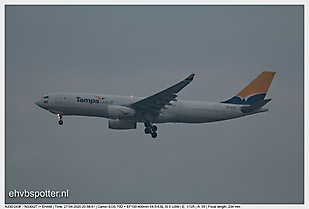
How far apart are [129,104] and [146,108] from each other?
1.95 metres

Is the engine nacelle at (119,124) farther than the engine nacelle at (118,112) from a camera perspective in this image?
Yes

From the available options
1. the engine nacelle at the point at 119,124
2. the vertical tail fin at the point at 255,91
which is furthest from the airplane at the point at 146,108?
the vertical tail fin at the point at 255,91

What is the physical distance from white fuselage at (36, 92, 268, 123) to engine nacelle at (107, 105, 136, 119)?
0.66 meters

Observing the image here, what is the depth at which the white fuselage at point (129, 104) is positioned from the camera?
49.8 meters

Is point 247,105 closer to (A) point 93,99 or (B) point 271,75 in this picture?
(B) point 271,75

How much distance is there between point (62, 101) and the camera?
50062 millimetres

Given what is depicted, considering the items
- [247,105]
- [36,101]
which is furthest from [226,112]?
[36,101]

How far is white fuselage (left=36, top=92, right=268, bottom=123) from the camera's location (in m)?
49.8

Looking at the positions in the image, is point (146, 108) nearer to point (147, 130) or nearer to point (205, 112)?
point (147, 130)

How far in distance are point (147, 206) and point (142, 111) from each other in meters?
13.4

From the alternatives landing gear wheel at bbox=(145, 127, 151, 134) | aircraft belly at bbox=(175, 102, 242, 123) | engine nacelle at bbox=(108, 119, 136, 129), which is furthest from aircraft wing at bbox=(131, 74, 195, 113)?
engine nacelle at bbox=(108, 119, 136, 129)

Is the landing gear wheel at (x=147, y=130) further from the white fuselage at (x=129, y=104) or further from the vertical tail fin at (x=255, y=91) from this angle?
the vertical tail fin at (x=255, y=91)

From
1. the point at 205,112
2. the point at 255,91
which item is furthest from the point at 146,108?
the point at 255,91

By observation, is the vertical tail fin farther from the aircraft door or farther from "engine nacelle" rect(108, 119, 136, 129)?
the aircraft door
